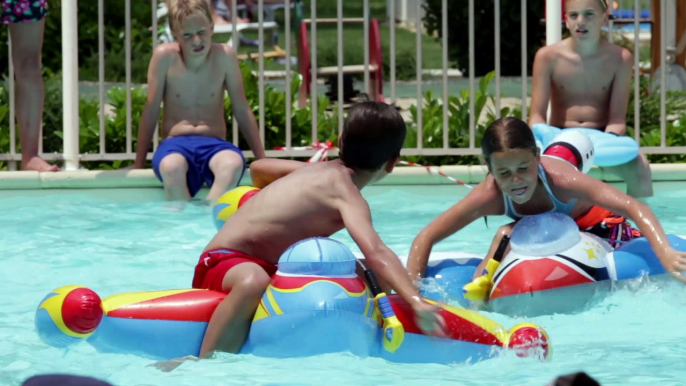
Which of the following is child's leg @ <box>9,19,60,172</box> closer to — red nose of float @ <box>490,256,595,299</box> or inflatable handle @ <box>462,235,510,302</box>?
inflatable handle @ <box>462,235,510,302</box>

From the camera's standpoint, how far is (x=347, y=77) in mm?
12781

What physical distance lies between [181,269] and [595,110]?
3.17m

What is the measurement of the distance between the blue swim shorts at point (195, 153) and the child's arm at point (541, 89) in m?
2.00

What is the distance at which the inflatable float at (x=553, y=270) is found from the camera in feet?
16.3

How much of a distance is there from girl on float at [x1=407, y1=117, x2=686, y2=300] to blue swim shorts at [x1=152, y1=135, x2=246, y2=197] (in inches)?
102

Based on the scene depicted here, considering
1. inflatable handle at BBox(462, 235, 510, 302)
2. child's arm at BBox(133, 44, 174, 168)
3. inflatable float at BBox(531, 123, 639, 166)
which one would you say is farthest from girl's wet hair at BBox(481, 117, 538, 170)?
child's arm at BBox(133, 44, 174, 168)

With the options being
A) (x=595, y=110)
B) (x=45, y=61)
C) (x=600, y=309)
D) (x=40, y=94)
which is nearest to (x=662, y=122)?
(x=595, y=110)

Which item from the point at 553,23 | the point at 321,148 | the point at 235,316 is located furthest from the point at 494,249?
the point at 553,23

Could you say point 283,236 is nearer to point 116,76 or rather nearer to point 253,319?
point 253,319

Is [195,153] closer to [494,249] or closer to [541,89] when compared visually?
[541,89]

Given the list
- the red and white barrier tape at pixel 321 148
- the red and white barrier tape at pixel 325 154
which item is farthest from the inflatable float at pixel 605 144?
the red and white barrier tape at pixel 321 148

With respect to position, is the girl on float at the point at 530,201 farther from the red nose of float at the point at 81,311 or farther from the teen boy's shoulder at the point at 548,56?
the teen boy's shoulder at the point at 548,56

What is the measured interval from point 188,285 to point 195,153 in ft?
6.79

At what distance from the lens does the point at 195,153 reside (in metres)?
7.59
